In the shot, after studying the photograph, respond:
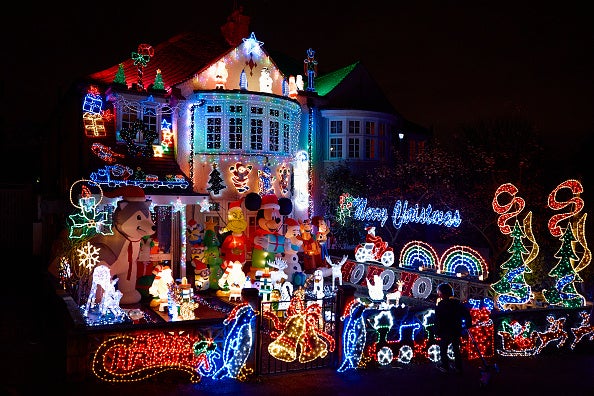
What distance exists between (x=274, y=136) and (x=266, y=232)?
650 cm

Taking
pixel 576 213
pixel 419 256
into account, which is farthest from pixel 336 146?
pixel 576 213

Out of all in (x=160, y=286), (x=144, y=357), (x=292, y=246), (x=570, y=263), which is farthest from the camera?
(x=292, y=246)

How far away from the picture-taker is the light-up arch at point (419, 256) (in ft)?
52.2

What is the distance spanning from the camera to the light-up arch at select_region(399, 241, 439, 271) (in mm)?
Answer: 15898

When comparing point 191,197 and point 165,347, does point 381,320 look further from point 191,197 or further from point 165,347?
point 191,197

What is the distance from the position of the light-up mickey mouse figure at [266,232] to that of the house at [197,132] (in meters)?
1.65

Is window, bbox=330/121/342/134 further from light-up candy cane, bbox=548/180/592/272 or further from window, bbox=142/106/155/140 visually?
light-up candy cane, bbox=548/180/592/272

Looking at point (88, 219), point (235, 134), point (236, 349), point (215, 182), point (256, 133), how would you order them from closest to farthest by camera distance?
point (236, 349) → point (88, 219) → point (215, 182) → point (235, 134) → point (256, 133)

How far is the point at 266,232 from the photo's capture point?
17047 millimetres

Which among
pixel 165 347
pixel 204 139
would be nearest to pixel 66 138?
pixel 204 139

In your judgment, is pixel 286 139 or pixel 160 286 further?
pixel 286 139

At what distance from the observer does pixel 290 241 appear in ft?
57.0

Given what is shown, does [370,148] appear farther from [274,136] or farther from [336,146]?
[274,136]

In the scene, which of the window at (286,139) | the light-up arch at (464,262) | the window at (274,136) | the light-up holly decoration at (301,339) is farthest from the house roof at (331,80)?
the light-up holly decoration at (301,339)
